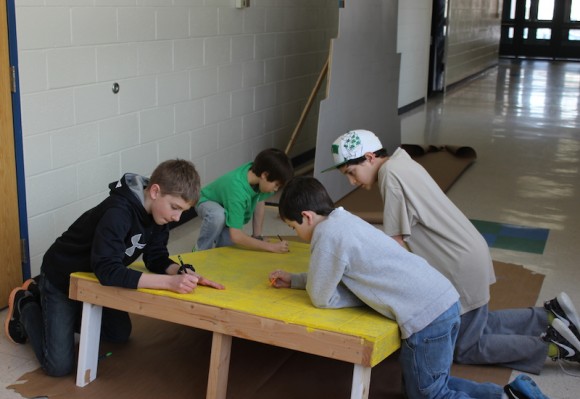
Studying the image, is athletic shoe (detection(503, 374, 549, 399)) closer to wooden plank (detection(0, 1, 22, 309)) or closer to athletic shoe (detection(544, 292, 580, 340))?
athletic shoe (detection(544, 292, 580, 340))

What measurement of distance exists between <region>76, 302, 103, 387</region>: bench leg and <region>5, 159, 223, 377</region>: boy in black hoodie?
111 mm

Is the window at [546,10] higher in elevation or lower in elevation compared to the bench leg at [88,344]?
higher

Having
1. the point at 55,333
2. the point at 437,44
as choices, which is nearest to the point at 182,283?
the point at 55,333

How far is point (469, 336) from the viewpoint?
324 cm

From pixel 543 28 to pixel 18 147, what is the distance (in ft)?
58.8

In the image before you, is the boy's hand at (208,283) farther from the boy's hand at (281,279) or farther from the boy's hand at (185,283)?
the boy's hand at (281,279)

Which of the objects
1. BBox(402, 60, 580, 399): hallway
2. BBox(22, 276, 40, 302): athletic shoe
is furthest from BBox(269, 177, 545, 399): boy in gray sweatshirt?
BBox(22, 276, 40, 302): athletic shoe

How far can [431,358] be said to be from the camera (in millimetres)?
2699

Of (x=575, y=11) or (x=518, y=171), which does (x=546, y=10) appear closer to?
(x=575, y=11)

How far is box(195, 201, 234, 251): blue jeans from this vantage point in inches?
161

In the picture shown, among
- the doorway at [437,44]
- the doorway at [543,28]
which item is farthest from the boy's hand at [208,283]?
the doorway at [543,28]

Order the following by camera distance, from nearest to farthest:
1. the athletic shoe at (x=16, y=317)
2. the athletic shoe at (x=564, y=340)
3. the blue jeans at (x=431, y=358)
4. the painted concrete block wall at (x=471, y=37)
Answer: the blue jeans at (x=431, y=358) < the athletic shoe at (x=564, y=340) < the athletic shoe at (x=16, y=317) < the painted concrete block wall at (x=471, y=37)

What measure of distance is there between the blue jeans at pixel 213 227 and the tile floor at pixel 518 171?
2.04 feet

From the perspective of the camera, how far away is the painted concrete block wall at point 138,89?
153 inches
